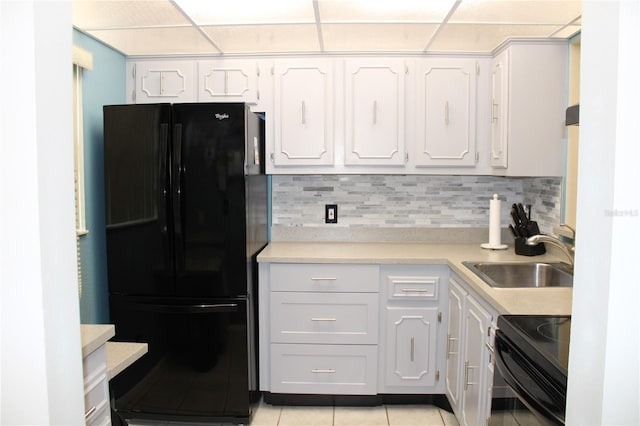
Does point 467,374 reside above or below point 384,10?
below

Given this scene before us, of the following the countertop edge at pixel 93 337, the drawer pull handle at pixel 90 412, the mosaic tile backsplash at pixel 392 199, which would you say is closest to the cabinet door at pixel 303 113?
the mosaic tile backsplash at pixel 392 199

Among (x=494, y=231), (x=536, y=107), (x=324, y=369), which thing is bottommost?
(x=324, y=369)

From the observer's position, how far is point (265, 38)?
110 inches

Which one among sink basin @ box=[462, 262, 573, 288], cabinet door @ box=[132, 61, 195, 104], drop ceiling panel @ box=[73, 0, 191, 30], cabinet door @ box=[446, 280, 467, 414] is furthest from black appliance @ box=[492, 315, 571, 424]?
cabinet door @ box=[132, 61, 195, 104]

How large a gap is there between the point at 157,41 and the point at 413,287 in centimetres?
207

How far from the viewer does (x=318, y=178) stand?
338 centimetres

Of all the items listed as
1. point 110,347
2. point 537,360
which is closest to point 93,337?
point 110,347

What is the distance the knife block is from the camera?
285cm

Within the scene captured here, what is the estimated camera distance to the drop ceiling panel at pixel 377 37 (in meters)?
2.57

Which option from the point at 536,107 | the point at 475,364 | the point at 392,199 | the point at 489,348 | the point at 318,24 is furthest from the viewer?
the point at 392,199

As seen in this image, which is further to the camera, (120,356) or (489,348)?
(489,348)

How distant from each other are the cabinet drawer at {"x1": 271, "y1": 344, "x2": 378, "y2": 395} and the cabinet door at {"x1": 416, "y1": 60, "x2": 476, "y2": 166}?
4.34 ft
